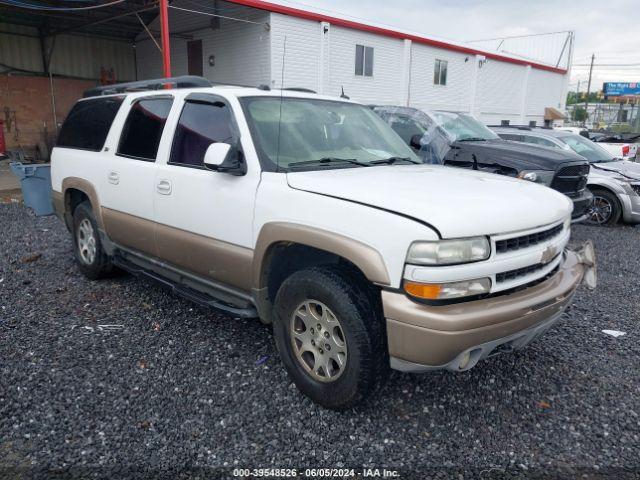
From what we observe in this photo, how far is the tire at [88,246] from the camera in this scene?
501 cm

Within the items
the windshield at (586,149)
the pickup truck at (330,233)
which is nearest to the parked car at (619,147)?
the windshield at (586,149)

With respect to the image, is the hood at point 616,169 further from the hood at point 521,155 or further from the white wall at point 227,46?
the white wall at point 227,46

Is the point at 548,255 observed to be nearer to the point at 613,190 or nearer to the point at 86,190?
the point at 86,190

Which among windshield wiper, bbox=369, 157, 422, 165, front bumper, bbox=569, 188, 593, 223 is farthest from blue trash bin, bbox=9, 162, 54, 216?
front bumper, bbox=569, 188, 593, 223

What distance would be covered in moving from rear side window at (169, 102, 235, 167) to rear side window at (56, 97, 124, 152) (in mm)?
1230

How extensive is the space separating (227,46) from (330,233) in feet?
54.1

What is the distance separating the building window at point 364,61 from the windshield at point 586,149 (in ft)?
34.2

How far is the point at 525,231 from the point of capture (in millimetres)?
2752

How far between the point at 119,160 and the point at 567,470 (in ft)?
13.1

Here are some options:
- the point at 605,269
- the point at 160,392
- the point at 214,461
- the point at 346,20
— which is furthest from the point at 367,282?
the point at 346,20

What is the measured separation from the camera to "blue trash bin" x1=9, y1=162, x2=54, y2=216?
7.36 meters

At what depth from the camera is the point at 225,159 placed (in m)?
3.24

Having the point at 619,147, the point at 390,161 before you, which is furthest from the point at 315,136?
the point at 619,147

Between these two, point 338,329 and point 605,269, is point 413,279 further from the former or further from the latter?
point 605,269
